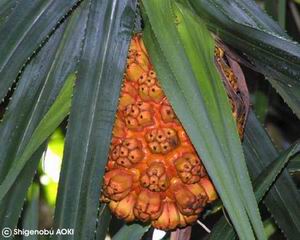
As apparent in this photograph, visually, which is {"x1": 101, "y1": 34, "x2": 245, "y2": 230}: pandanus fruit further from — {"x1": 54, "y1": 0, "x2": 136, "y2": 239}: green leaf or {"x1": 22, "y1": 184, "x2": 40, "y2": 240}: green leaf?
{"x1": 22, "y1": 184, "x2": 40, "y2": 240}: green leaf

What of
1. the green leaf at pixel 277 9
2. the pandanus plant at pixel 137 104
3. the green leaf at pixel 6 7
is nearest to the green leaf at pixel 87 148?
the pandanus plant at pixel 137 104

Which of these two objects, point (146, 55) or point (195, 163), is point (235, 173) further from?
point (146, 55)

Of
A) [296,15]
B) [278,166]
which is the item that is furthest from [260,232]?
[296,15]

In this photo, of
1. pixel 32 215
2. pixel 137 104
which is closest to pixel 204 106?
pixel 137 104

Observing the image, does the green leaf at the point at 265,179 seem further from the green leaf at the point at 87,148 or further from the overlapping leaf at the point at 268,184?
the green leaf at the point at 87,148

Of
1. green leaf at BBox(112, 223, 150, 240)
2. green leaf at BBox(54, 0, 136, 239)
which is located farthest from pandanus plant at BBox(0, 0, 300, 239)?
green leaf at BBox(112, 223, 150, 240)

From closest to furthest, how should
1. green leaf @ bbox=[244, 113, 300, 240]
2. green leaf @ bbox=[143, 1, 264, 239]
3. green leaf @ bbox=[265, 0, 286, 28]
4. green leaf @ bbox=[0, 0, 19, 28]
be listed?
green leaf @ bbox=[143, 1, 264, 239] < green leaf @ bbox=[0, 0, 19, 28] < green leaf @ bbox=[244, 113, 300, 240] < green leaf @ bbox=[265, 0, 286, 28]
